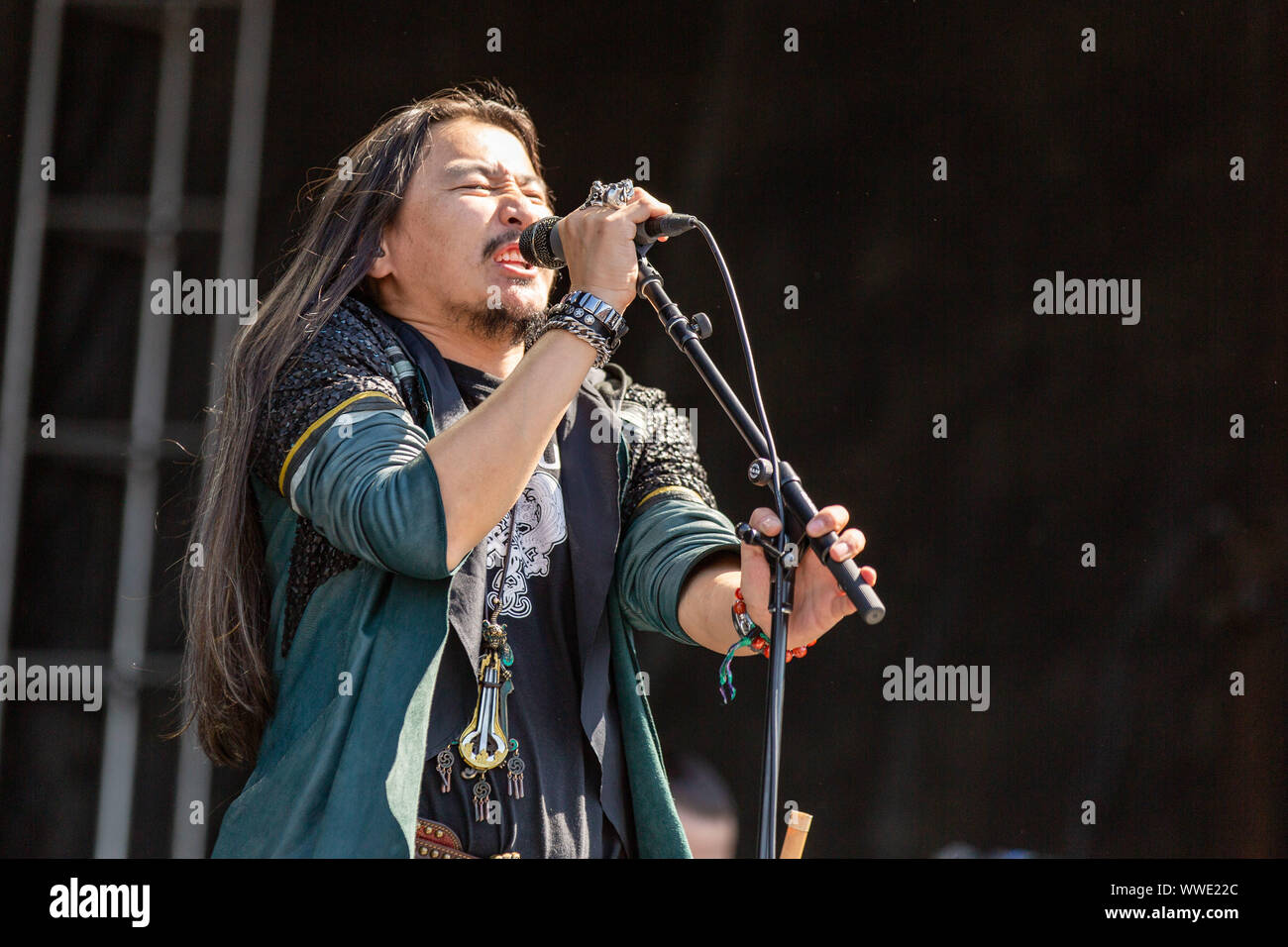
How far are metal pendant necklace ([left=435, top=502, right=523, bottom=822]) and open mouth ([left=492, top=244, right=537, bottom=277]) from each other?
54 cm

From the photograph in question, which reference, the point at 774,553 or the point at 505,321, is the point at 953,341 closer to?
the point at 505,321

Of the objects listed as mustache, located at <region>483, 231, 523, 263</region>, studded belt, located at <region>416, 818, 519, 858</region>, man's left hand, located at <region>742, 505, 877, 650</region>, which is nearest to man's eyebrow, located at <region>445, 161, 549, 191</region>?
mustache, located at <region>483, 231, 523, 263</region>

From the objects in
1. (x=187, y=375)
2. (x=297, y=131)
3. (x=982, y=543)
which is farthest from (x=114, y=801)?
(x=982, y=543)

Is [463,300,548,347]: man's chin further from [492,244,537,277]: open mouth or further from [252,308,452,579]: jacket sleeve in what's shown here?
[252,308,452,579]: jacket sleeve

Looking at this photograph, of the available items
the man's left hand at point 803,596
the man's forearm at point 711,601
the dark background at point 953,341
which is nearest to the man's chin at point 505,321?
the man's forearm at point 711,601

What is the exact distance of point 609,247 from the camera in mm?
1583

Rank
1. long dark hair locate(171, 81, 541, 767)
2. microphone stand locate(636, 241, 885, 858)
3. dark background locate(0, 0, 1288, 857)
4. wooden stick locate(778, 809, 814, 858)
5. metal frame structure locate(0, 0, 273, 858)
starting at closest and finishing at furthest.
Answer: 1. microphone stand locate(636, 241, 885, 858)
2. wooden stick locate(778, 809, 814, 858)
3. long dark hair locate(171, 81, 541, 767)
4. metal frame structure locate(0, 0, 273, 858)
5. dark background locate(0, 0, 1288, 857)

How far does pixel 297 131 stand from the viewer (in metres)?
3.19

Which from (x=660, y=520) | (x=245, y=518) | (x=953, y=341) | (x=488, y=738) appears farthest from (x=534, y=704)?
(x=953, y=341)

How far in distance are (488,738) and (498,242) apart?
739 millimetres

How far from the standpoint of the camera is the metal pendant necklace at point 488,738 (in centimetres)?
166

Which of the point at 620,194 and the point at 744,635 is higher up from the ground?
the point at 620,194

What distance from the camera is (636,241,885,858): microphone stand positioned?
134 cm
